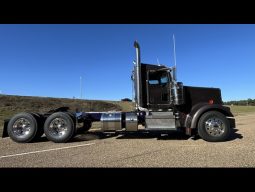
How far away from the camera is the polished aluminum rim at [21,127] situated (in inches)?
379

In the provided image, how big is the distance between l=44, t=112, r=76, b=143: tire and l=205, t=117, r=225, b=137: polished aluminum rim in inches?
176

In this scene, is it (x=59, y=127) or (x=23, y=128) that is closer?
(x=59, y=127)

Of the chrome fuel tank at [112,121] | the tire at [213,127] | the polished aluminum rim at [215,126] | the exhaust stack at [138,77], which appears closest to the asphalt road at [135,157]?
the tire at [213,127]

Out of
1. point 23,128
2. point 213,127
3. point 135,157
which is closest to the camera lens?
point 135,157

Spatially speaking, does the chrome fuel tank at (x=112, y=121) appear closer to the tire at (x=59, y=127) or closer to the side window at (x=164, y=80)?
the tire at (x=59, y=127)

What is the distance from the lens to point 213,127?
9.03 m

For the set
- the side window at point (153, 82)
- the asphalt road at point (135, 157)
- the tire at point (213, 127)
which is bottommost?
the asphalt road at point (135, 157)

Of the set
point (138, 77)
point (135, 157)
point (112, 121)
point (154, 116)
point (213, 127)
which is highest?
point (138, 77)

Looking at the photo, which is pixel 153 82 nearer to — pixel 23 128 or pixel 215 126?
pixel 215 126

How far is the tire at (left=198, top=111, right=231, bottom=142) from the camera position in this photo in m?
8.87

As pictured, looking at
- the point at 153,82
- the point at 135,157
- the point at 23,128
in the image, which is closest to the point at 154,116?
the point at 153,82

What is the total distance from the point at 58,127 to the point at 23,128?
4.13ft
